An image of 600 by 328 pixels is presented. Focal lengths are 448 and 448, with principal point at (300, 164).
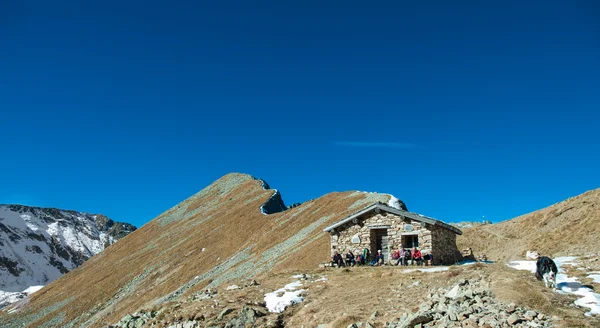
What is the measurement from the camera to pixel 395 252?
95.3 feet

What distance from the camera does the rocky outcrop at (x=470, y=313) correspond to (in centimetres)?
1200

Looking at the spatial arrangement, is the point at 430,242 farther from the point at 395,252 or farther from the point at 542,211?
the point at 542,211

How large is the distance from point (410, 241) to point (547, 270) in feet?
44.9

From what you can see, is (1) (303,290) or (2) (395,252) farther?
(2) (395,252)

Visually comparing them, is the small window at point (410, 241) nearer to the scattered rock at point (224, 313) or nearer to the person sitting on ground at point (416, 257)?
the person sitting on ground at point (416, 257)

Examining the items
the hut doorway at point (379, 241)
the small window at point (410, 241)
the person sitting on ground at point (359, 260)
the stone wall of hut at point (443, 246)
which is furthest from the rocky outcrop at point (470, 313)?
the hut doorway at point (379, 241)

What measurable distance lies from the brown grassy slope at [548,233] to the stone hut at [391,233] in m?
9.40

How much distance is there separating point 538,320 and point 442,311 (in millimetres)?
2900

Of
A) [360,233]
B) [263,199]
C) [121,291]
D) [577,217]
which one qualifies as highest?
[263,199]

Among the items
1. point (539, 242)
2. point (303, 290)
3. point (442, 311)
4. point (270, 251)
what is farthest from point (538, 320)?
point (270, 251)

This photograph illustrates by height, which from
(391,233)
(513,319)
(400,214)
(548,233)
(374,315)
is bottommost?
(374,315)

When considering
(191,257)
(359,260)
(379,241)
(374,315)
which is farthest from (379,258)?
(191,257)

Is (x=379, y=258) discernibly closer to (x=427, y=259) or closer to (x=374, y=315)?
(x=427, y=259)

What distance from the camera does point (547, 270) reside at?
16.8 meters
